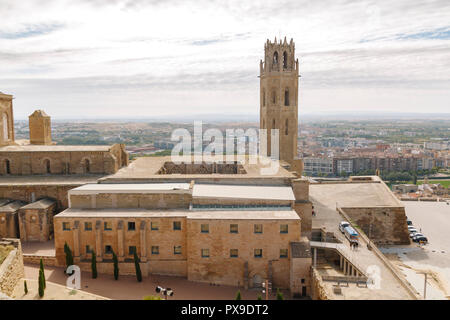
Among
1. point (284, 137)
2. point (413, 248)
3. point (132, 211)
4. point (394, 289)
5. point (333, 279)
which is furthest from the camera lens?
point (284, 137)

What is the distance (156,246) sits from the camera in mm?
24969

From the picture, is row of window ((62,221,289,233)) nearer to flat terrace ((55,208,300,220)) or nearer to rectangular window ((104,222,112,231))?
rectangular window ((104,222,112,231))

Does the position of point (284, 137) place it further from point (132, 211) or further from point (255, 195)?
point (132, 211)

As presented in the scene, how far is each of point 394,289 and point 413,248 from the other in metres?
16.0

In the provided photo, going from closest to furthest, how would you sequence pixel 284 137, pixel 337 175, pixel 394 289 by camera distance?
pixel 394 289
pixel 284 137
pixel 337 175

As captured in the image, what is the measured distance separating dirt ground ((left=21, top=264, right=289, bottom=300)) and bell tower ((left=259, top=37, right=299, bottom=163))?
20815 mm

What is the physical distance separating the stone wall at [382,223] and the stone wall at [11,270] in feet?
82.9

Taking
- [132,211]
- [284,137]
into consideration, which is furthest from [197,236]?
[284,137]

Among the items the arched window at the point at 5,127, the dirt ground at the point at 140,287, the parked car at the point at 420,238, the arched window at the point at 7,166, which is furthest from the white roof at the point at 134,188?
the parked car at the point at 420,238

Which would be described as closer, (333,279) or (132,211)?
(333,279)

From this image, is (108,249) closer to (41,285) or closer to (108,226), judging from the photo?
(108,226)

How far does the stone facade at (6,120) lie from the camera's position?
37.5m

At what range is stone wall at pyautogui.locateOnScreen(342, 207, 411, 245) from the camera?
113ft
